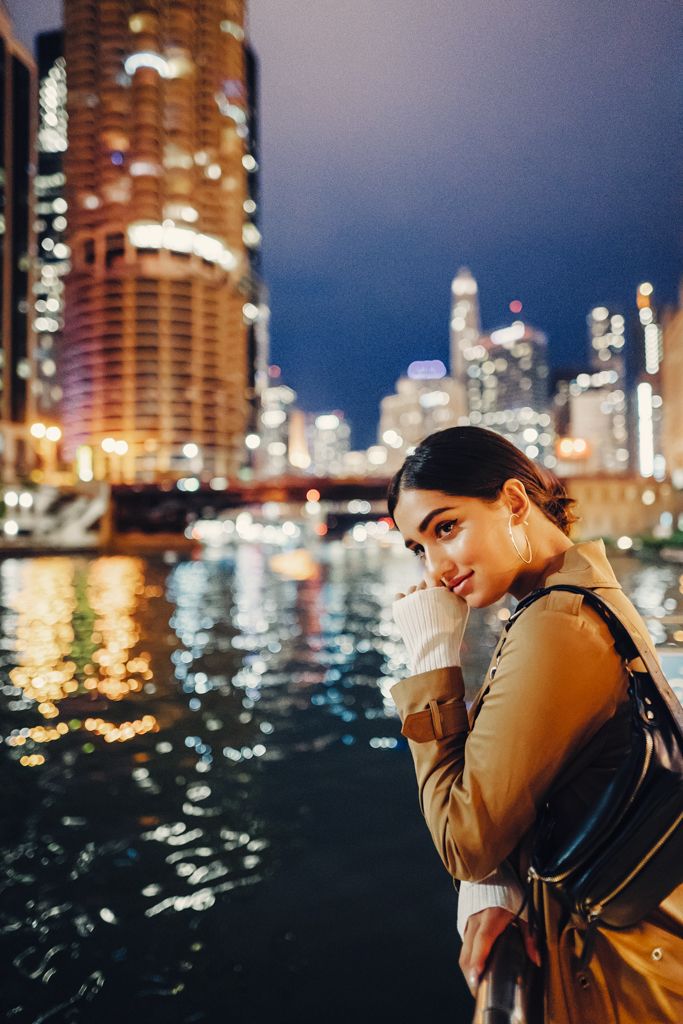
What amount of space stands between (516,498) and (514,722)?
681mm

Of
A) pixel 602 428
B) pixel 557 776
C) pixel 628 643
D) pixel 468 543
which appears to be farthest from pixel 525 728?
pixel 602 428

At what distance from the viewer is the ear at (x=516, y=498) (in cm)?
188

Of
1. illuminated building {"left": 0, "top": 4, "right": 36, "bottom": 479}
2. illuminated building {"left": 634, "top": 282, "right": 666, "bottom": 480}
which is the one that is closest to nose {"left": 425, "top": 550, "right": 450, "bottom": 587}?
illuminated building {"left": 0, "top": 4, "right": 36, "bottom": 479}

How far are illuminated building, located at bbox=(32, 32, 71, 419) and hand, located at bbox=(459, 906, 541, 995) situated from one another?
556 feet

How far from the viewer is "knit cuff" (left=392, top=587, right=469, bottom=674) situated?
173 cm

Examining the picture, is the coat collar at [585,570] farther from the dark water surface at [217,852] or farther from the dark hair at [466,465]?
the dark water surface at [217,852]

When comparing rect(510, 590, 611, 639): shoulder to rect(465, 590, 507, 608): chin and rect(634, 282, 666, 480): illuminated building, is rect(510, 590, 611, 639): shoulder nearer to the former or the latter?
rect(465, 590, 507, 608): chin

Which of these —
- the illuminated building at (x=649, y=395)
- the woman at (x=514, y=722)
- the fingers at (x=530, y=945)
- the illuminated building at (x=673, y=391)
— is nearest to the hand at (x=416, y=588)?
the woman at (x=514, y=722)

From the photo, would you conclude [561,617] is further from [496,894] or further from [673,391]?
[673,391]

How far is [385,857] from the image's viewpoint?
5723 mm

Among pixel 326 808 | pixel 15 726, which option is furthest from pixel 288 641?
pixel 326 808

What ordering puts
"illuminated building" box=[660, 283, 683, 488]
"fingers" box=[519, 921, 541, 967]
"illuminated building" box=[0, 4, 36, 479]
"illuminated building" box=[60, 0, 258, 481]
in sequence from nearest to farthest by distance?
"fingers" box=[519, 921, 541, 967]
"illuminated building" box=[0, 4, 36, 479]
"illuminated building" box=[660, 283, 683, 488]
"illuminated building" box=[60, 0, 258, 481]

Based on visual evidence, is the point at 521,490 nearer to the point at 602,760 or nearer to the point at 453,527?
the point at 453,527

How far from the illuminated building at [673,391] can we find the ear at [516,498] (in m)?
120
